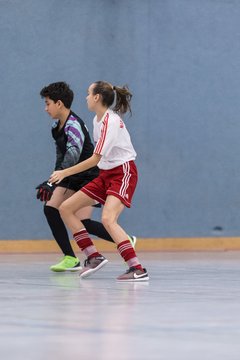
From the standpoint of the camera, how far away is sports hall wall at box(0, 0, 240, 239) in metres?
14.1

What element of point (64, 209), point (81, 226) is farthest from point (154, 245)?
point (64, 209)

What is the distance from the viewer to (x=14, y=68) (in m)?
14.1

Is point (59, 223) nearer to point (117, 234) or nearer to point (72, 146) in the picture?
point (72, 146)

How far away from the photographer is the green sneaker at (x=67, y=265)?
10.5m

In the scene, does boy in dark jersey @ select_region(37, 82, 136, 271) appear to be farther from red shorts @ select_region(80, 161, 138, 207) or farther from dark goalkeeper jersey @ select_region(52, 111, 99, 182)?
red shorts @ select_region(80, 161, 138, 207)

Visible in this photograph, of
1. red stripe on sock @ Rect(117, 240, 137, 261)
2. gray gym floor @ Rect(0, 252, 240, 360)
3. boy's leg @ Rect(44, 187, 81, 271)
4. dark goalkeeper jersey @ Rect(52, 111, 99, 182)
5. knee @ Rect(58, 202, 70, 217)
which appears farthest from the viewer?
boy's leg @ Rect(44, 187, 81, 271)

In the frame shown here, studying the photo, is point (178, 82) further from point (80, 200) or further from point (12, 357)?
point (12, 357)

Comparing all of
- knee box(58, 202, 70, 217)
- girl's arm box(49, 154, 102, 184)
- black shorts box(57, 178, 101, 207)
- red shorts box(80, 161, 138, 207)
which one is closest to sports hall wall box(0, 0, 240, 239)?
black shorts box(57, 178, 101, 207)

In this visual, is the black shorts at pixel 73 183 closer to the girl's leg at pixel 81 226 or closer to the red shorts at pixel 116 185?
the girl's leg at pixel 81 226

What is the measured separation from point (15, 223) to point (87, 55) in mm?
2248

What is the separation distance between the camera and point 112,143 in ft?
30.1

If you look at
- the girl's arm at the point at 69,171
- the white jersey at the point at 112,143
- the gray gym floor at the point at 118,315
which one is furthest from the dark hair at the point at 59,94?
the gray gym floor at the point at 118,315

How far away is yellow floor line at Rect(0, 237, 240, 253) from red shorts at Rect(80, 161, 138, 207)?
15.5 feet

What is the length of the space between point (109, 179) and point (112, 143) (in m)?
0.34
